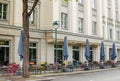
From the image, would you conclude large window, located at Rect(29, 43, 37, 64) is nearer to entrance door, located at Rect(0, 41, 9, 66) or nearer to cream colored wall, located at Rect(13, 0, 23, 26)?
cream colored wall, located at Rect(13, 0, 23, 26)

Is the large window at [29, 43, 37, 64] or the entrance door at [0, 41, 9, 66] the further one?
the large window at [29, 43, 37, 64]

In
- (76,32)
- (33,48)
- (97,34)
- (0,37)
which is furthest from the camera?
(97,34)

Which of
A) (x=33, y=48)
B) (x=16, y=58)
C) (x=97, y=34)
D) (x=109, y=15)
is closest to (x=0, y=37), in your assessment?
(x=16, y=58)

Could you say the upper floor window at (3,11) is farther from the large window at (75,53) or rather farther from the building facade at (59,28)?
the large window at (75,53)

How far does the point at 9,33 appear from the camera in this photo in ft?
94.2

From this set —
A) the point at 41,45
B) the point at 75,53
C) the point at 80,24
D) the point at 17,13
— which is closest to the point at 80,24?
the point at 80,24

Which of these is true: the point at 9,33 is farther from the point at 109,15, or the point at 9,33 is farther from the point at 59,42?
the point at 109,15

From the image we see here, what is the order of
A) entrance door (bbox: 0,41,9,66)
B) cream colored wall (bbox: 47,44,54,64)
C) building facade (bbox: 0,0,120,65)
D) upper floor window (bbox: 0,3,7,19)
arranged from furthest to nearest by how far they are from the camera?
cream colored wall (bbox: 47,44,54,64) < building facade (bbox: 0,0,120,65) < upper floor window (bbox: 0,3,7,19) < entrance door (bbox: 0,41,9,66)

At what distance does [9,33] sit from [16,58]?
2609 millimetres

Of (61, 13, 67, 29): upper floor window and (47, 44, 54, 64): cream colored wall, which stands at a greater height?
(61, 13, 67, 29): upper floor window

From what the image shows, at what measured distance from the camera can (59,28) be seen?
3494 centimetres

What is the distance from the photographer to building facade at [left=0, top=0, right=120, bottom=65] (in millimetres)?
29344

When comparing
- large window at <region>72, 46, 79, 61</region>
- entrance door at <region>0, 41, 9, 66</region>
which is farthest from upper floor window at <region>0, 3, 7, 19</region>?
large window at <region>72, 46, 79, 61</region>

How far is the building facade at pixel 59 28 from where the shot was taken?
1155 inches
